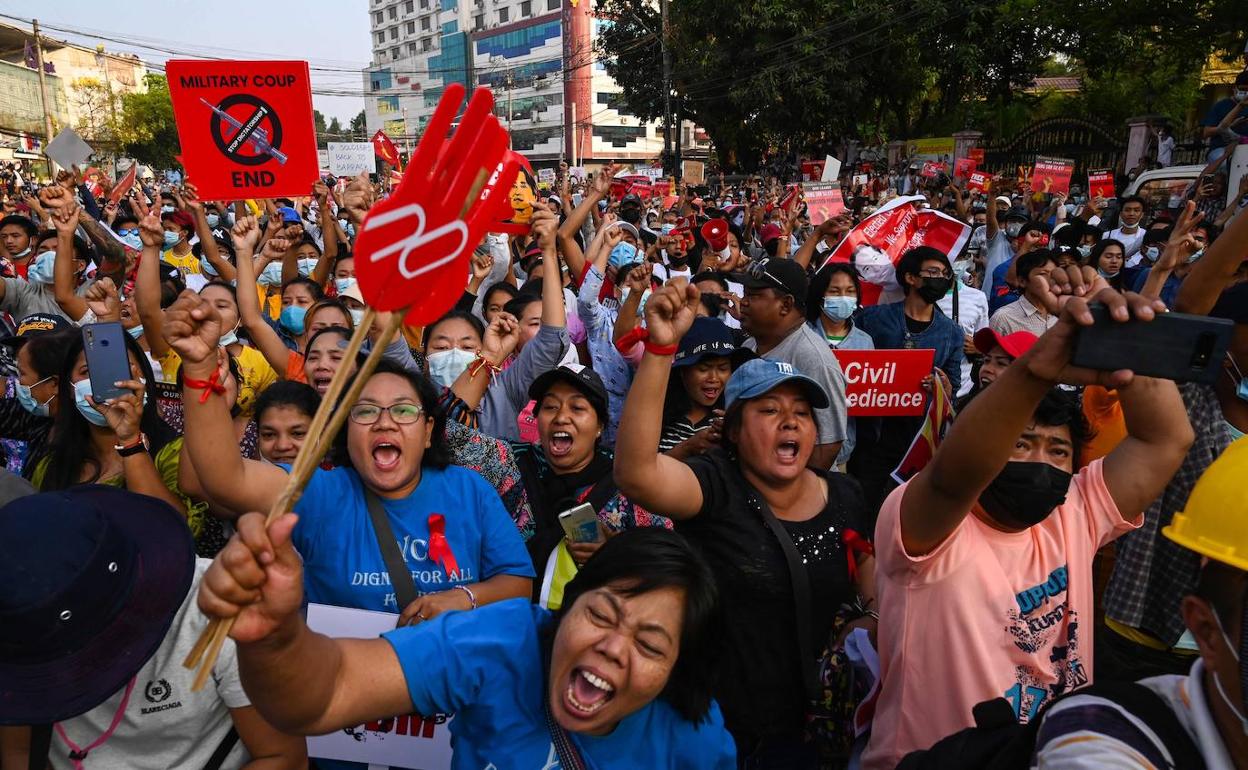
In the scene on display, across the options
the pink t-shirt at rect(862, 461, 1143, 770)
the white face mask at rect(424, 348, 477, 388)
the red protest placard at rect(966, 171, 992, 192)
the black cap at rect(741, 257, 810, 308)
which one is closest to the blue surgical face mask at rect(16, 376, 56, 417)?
the white face mask at rect(424, 348, 477, 388)

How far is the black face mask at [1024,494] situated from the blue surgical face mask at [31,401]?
3.48 meters

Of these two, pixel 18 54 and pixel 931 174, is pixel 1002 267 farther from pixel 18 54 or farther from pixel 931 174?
pixel 18 54

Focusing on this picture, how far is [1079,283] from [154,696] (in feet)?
7.21

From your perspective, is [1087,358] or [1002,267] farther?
[1002,267]

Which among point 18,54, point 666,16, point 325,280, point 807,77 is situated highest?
point 18,54

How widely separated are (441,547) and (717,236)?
571cm

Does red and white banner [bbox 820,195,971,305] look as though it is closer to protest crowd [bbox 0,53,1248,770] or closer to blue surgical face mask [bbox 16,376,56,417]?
protest crowd [bbox 0,53,1248,770]

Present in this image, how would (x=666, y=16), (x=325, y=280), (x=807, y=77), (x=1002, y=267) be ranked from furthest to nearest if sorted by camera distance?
(x=666, y=16), (x=807, y=77), (x=1002, y=267), (x=325, y=280)

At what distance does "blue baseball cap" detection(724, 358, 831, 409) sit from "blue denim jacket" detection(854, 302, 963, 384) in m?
2.17

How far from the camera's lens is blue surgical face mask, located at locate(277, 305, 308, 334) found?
5.13 m

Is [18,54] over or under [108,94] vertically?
over

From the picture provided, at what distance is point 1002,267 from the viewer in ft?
24.6

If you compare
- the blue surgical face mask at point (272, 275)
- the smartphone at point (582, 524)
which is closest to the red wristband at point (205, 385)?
the smartphone at point (582, 524)

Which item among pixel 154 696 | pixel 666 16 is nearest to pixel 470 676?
pixel 154 696
